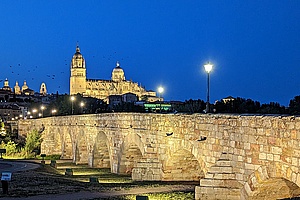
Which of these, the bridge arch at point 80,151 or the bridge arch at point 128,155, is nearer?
the bridge arch at point 128,155

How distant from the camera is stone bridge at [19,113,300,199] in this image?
14.3m

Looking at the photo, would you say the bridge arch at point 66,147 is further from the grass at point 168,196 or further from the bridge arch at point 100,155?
the grass at point 168,196

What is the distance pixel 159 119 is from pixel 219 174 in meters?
7.30

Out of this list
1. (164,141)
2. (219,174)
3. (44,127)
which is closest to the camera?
(219,174)

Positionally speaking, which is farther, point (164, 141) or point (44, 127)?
point (44, 127)

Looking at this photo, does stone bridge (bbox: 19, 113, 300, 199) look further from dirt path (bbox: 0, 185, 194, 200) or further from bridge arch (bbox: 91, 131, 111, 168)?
bridge arch (bbox: 91, 131, 111, 168)

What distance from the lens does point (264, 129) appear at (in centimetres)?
1505

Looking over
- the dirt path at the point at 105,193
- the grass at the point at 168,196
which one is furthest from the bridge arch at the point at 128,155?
the grass at the point at 168,196

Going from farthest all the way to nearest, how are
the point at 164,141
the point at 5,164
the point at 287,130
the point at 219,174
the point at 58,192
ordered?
the point at 5,164 < the point at 164,141 < the point at 58,192 < the point at 219,174 < the point at 287,130

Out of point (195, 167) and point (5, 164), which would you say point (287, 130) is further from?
point (5, 164)

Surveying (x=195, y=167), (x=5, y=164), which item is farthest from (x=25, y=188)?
(x=5, y=164)

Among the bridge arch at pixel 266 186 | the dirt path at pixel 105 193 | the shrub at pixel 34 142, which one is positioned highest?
the shrub at pixel 34 142

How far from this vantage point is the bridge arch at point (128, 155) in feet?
95.0

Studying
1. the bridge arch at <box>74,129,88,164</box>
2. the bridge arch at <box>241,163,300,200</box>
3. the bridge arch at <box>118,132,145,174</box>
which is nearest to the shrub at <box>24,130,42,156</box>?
the bridge arch at <box>74,129,88,164</box>
